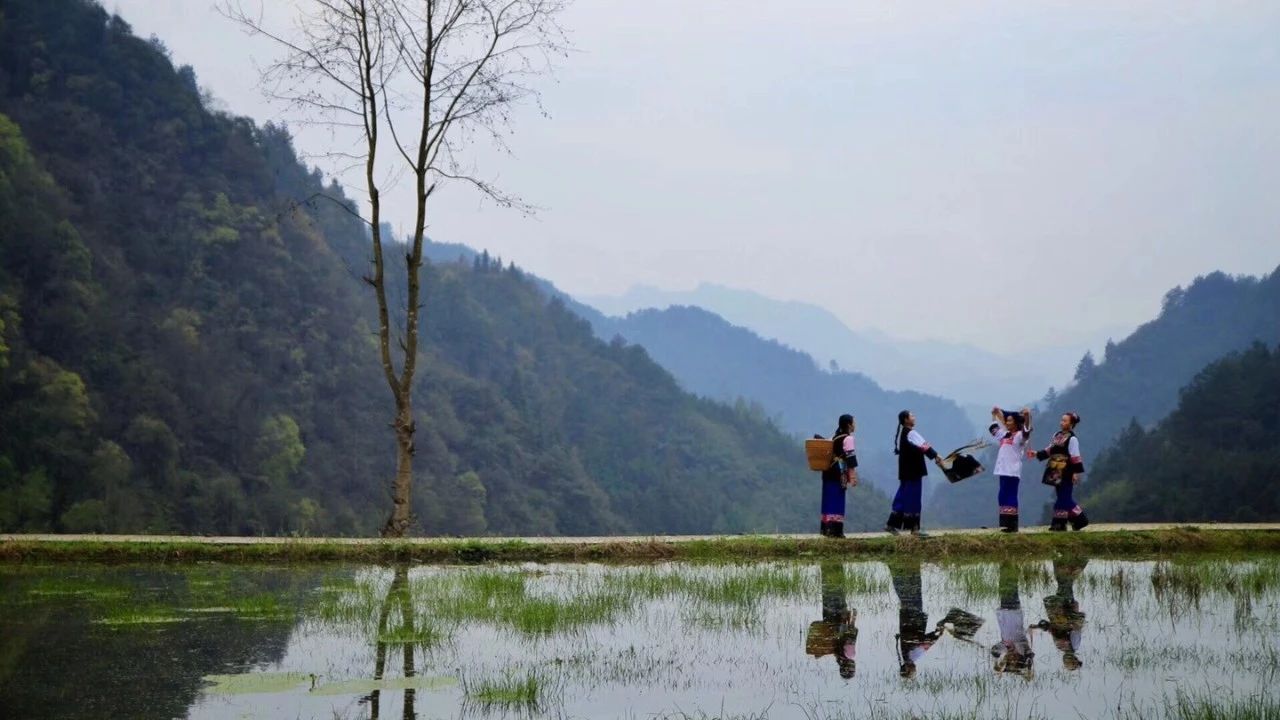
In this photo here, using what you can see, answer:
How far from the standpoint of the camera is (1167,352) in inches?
6196

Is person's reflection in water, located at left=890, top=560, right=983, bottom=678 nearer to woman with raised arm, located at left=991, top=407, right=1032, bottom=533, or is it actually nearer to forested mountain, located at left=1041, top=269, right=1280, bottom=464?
woman with raised arm, located at left=991, top=407, right=1032, bottom=533

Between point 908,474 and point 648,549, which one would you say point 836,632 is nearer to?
point 648,549

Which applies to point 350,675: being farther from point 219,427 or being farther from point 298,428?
point 298,428

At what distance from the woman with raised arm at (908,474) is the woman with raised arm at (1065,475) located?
187 centimetres

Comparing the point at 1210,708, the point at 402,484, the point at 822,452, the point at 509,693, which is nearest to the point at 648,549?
the point at 822,452

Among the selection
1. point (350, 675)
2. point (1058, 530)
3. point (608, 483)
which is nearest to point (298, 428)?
point (608, 483)

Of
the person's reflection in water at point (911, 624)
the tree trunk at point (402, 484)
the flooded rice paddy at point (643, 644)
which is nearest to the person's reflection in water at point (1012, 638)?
the flooded rice paddy at point (643, 644)

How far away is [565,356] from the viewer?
522ft

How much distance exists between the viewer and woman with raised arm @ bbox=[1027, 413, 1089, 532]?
19.1m

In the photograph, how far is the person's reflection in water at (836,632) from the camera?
888 cm

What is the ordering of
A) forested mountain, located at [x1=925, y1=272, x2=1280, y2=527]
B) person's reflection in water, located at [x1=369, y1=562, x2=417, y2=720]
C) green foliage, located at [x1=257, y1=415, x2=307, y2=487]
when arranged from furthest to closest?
1. forested mountain, located at [x1=925, y1=272, x2=1280, y2=527]
2. green foliage, located at [x1=257, y1=415, x2=307, y2=487]
3. person's reflection in water, located at [x1=369, y1=562, x2=417, y2=720]

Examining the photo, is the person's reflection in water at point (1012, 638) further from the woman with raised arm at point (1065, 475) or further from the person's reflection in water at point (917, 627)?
the woman with raised arm at point (1065, 475)

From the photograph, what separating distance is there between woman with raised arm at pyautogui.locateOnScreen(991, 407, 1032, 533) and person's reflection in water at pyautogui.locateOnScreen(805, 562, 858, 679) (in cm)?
710

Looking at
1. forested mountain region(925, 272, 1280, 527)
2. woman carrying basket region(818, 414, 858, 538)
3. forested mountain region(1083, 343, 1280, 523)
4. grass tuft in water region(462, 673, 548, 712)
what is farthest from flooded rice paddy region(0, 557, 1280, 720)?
forested mountain region(925, 272, 1280, 527)
